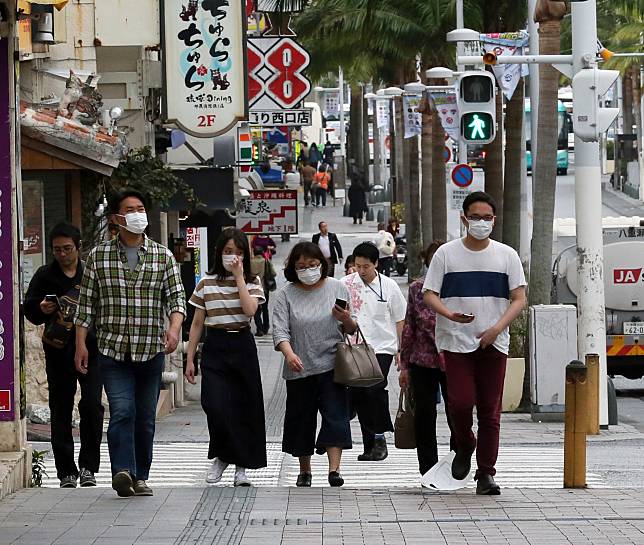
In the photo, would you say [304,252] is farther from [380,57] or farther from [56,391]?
[380,57]

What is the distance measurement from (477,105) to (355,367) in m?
9.02

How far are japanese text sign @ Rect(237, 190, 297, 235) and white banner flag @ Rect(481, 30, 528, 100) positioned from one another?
4.32 metres

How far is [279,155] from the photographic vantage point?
72438mm

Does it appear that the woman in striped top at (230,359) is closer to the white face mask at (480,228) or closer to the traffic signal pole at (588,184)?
the white face mask at (480,228)

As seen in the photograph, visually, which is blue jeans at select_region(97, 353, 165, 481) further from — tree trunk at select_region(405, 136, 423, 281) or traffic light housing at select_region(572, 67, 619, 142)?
tree trunk at select_region(405, 136, 423, 281)

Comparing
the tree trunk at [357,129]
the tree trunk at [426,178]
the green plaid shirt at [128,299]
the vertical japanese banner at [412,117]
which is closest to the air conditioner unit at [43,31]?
the green plaid shirt at [128,299]

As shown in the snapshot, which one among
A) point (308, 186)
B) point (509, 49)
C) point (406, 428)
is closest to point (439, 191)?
point (509, 49)

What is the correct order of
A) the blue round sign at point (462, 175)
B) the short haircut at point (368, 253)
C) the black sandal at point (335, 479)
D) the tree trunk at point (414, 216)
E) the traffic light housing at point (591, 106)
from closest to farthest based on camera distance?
the black sandal at point (335, 479) → the short haircut at point (368, 253) → the traffic light housing at point (591, 106) → the blue round sign at point (462, 175) → the tree trunk at point (414, 216)

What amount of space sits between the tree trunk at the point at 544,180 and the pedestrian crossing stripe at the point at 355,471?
16.2 ft

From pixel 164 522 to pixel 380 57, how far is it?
34.9 metres

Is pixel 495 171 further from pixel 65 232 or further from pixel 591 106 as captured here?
pixel 65 232

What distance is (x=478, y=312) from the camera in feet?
31.8

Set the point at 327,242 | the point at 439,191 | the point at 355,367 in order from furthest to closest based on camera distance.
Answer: the point at 439,191 → the point at 327,242 → the point at 355,367

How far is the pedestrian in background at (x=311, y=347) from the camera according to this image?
10523 mm
